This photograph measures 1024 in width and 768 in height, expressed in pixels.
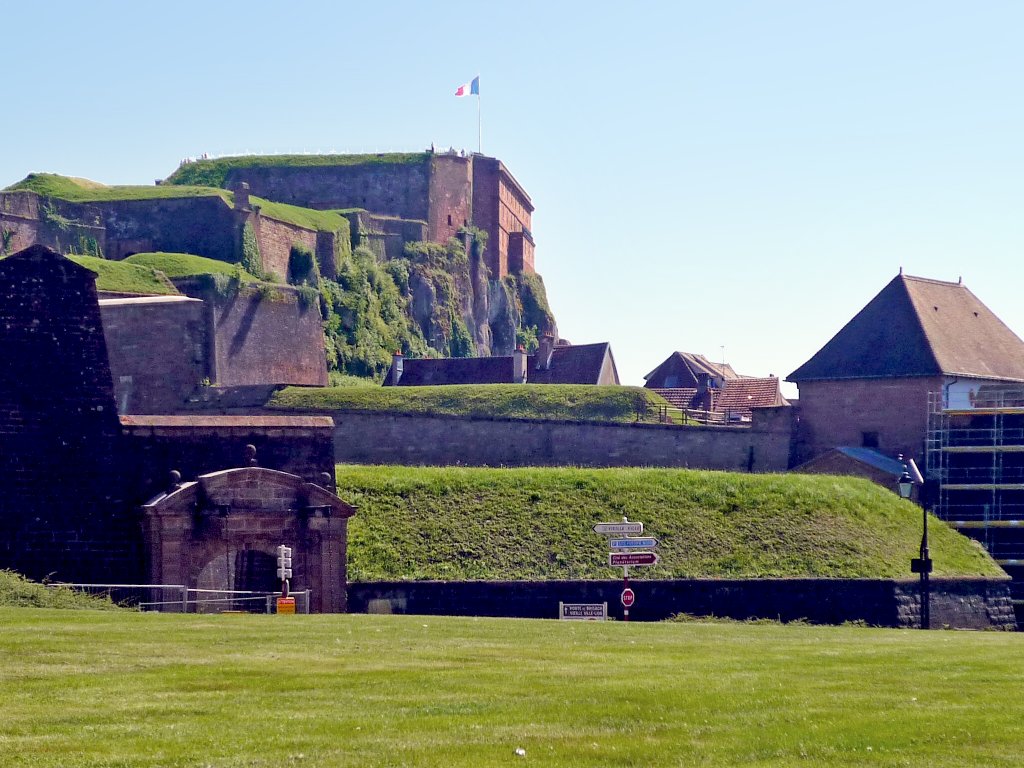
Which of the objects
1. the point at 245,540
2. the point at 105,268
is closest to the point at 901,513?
the point at 245,540

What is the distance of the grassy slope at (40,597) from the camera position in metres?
23.8

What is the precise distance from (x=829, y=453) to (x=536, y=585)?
59.7ft

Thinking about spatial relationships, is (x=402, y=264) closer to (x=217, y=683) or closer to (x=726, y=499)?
(x=726, y=499)

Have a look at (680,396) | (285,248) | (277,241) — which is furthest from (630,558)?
(285,248)

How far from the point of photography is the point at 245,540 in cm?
3058

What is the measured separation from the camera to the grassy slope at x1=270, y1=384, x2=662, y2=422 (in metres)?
49.9

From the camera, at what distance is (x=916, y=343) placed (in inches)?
2020

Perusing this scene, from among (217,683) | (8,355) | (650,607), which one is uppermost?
(8,355)

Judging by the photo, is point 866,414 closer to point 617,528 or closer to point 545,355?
point 545,355

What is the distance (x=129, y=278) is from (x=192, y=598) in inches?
1175

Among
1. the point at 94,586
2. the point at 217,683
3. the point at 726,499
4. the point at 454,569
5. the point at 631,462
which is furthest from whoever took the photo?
the point at 631,462

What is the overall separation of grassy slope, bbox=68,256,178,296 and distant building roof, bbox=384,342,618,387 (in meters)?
10.5

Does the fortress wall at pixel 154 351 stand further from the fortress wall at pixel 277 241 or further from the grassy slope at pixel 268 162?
the grassy slope at pixel 268 162

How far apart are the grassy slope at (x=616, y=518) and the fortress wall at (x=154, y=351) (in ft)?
44.4
